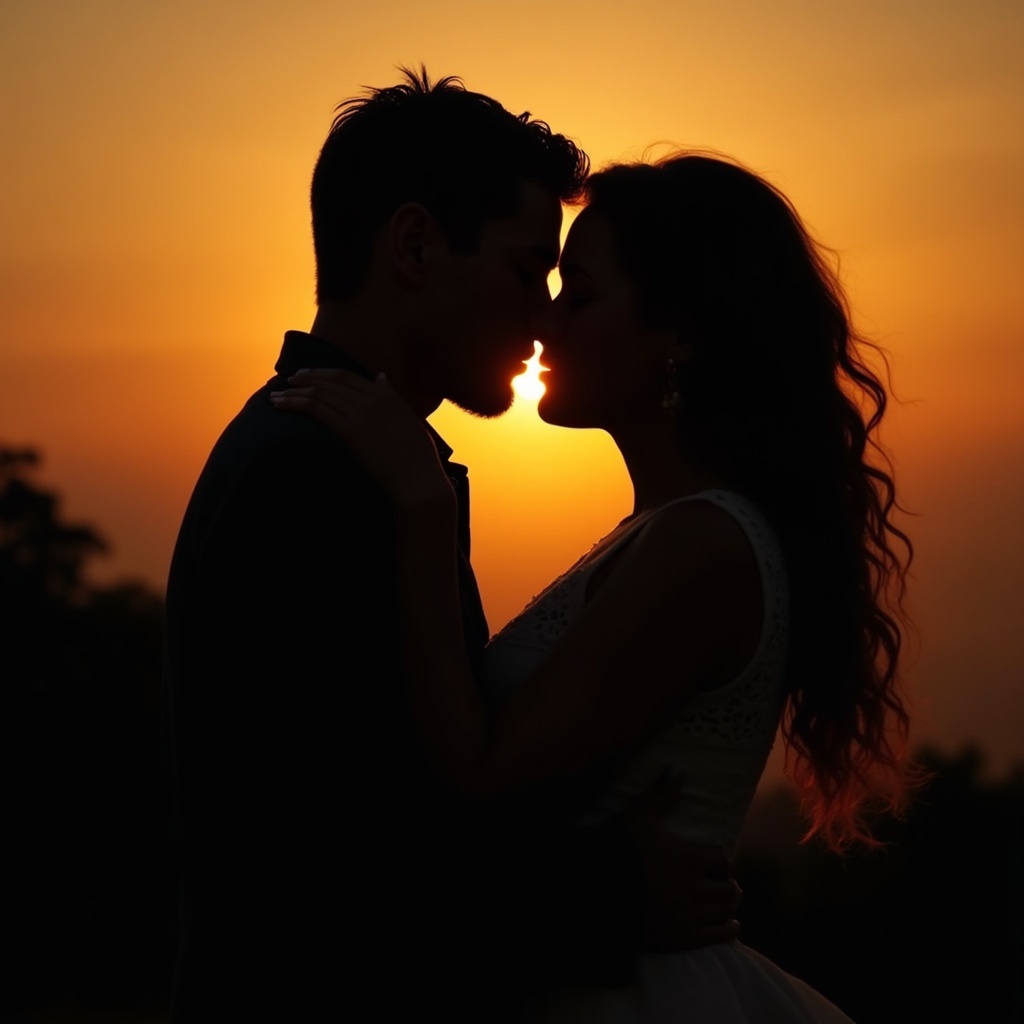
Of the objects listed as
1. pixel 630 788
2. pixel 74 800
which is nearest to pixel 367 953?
pixel 630 788

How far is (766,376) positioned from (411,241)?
1014 mm

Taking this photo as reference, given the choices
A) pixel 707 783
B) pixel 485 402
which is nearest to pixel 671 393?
pixel 485 402

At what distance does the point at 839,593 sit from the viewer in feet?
12.2

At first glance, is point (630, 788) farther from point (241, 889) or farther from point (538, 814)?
point (241, 889)

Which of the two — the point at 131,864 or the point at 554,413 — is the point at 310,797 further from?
the point at 131,864

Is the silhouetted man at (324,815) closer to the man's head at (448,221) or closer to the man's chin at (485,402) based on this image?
the man's head at (448,221)

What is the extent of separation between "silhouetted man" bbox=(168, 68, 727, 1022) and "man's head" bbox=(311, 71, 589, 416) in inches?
18.2

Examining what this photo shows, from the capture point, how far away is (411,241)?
156 inches

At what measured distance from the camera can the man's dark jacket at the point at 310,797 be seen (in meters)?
2.97

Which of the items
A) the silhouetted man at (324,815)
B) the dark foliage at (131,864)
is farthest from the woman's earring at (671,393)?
the dark foliage at (131,864)

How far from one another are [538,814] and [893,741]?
124 centimetres

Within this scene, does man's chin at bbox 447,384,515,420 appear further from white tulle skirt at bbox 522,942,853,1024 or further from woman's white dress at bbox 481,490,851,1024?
white tulle skirt at bbox 522,942,853,1024

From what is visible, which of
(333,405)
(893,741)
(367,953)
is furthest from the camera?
(893,741)

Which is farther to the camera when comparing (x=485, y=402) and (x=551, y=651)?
(x=485, y=402)
